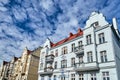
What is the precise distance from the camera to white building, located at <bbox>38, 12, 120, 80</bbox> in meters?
20.9

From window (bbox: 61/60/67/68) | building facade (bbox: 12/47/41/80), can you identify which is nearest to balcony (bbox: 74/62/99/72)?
window (bbox: 61/60/67/68)

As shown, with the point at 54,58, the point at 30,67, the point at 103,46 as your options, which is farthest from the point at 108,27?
the point at 30,67

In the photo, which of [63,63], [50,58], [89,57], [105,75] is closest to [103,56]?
[89,57]

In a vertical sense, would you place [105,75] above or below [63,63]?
below

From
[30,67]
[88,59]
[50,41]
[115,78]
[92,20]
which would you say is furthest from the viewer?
[30,67]

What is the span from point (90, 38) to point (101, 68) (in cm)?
629

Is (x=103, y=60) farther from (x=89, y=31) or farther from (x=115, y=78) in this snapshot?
(x=89, y=31)

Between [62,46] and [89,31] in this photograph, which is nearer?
[89,31]

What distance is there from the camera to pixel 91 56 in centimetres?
2328

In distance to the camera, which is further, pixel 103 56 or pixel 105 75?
pixel 103 56

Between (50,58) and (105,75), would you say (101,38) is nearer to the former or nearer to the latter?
(105,75)

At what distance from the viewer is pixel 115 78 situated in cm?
1897

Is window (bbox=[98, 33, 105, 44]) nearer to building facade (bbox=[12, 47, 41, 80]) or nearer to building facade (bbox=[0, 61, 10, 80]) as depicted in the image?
building facade (bbox=[12, 47, 41, 80])

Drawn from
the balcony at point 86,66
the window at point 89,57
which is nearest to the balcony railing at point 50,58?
the balcony at point 86,66
